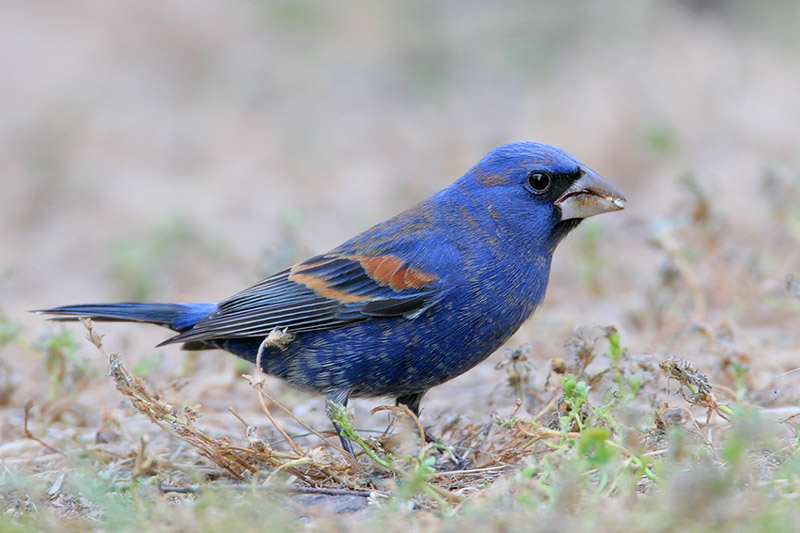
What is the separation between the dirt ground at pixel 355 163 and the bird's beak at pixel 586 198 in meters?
0.56

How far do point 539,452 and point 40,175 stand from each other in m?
6.45

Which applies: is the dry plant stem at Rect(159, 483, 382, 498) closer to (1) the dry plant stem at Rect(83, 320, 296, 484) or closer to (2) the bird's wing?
(1) the dry plant stem at Rect(83, 320, 296, 484)

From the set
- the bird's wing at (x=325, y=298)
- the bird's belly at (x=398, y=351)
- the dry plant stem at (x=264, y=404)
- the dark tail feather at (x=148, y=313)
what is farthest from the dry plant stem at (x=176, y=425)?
the dark tail feather at (x=148, y=313)

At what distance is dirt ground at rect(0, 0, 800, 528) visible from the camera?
4914 millimetres

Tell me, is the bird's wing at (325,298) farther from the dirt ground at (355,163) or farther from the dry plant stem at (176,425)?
the dry plant stem at (176,425)

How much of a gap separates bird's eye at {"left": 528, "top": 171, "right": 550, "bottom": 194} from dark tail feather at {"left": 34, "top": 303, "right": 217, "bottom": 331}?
59.1 inches

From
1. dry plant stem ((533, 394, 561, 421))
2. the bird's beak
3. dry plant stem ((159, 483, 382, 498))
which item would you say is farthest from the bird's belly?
dry plant stem ((159, 483, 382, 498))

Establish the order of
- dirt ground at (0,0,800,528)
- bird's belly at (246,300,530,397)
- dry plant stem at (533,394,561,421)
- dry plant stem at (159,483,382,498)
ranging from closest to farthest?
dry plant stem at (159,483,382,498)
dry plant stem at (533,394,561,421)
bird's belly at (246,300,530,397)
dirt ground at (0,0,800,528)

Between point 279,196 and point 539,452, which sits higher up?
point 279,196

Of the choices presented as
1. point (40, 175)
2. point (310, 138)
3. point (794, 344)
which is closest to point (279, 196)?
point (310, 138)

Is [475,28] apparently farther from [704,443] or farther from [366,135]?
[704,443]

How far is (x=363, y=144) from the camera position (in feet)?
33.0

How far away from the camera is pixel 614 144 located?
27.8 feet

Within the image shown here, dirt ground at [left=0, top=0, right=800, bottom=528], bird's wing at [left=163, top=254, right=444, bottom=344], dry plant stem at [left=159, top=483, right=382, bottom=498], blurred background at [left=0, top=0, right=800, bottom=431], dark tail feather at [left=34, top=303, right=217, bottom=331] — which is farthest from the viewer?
blurred background at [left=0, top=0, right=800, bottom=431]
